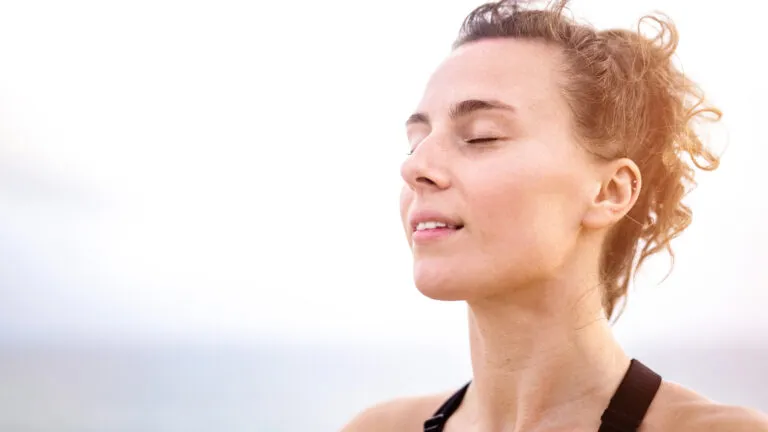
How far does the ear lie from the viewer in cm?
180

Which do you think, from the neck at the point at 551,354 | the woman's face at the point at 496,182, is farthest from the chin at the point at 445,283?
the neck at the point at 551,354

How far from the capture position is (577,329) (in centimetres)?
181

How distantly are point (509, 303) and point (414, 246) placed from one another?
0.25 m

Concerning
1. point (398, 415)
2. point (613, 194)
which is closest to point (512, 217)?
point (613, 194)

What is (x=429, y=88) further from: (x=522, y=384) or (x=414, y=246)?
(x=522, y=384)

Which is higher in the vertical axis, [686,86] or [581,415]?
[686,86]

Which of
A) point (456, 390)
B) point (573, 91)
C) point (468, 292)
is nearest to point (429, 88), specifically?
point (573, 91)

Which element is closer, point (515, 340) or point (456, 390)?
point (515, 340)

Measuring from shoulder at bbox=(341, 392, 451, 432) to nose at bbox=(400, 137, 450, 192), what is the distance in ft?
2.27

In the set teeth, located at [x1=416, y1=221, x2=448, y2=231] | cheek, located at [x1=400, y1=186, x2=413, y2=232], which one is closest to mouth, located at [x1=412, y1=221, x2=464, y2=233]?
teeth, located at [x1=416, y1=221, x2=448, y2=231]

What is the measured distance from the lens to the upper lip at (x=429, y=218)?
1.73m

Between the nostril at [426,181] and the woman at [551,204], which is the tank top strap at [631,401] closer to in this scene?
the woman at [551,204]

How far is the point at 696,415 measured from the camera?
65.7 inches

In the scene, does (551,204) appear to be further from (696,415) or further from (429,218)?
(696,415)
